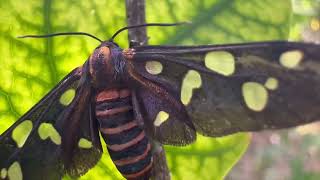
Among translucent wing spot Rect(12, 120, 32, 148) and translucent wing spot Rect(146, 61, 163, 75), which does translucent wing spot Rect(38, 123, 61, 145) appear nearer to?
translucent wing spot Rect(12, 120, 32, 148)

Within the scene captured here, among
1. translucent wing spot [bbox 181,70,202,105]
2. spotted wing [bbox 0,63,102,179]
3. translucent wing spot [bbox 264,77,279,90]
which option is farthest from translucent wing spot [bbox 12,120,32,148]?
translucent wing spot [bbox 264,77,279,90]

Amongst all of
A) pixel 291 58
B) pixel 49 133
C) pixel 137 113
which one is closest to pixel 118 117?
pixel 137 113

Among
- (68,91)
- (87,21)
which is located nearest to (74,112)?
(68,91)

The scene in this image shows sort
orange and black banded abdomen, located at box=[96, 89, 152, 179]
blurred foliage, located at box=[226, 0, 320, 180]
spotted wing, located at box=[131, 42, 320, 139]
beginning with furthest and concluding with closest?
blurred foliage, located at box=[226, 0, 320, 180] → orange and black banded abdomen, located at box=[96, 89, 152, 179] → spotted wing, located at box=[131, 42, 320, 139]

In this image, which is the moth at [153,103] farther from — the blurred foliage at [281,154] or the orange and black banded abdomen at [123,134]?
the blurred foliage at [281,154]

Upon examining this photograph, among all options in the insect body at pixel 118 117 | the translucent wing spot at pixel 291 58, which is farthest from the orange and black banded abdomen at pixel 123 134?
the translucent wing spot at pixel 291 58

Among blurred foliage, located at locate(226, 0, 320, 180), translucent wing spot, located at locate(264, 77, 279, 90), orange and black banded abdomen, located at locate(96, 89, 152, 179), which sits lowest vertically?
blurred foliage, located at locate(226, 0, 320, 180)
